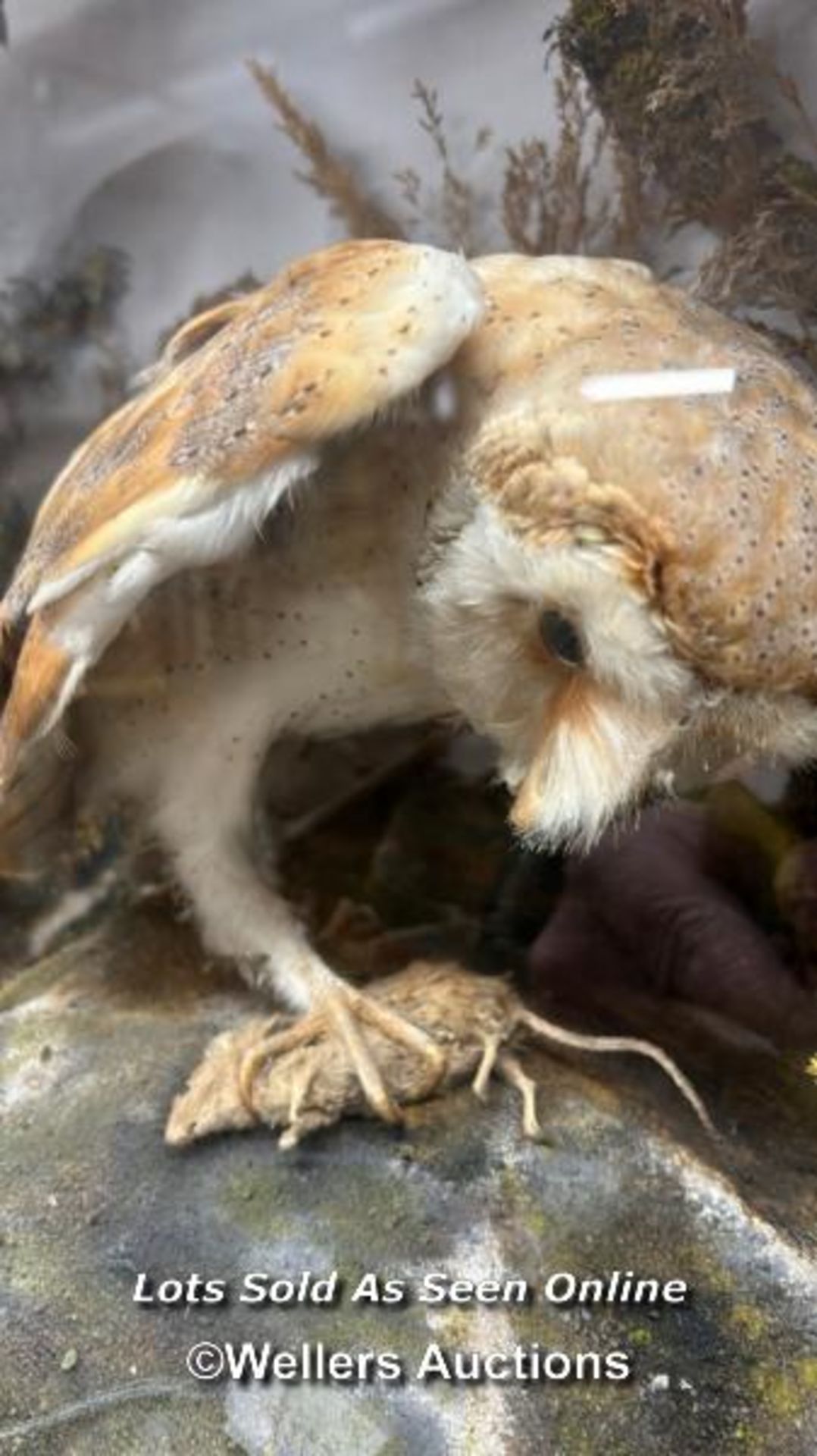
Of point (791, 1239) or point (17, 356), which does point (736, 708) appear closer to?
point (791, 1239)

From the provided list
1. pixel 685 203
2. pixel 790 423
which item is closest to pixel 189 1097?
pixel 790 423

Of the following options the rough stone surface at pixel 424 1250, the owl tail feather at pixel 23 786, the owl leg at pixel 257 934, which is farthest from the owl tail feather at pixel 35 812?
the rough stone surface at pixel 424 1250

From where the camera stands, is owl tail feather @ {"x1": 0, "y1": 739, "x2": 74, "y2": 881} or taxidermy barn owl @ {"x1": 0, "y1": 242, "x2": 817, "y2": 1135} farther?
owl tail feather @ {"x1": 0, "y1": 739, "x2": 74, "y2": 881}

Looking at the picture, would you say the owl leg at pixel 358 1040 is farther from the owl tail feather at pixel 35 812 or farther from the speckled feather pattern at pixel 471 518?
the owl tail feather at pixel 35 812

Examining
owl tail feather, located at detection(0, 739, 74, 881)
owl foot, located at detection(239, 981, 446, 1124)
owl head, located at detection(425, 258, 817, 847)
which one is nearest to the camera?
owl head, located at detection(425, 258, 817, 847)

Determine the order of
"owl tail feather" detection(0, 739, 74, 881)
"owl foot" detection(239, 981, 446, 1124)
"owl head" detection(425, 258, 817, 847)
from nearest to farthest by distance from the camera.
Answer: "owl head" detection(425, 258, 817, 847) < "owl foot" detection(239, 981, 446, 1124) < "owl tail feather" detection(0, 739, 74, 881)

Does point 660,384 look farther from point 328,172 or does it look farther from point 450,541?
point 328,172

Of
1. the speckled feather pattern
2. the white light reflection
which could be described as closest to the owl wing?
the speckled feather pattern

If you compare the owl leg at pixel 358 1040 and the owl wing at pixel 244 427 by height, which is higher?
the owl wing at pixel 244 427

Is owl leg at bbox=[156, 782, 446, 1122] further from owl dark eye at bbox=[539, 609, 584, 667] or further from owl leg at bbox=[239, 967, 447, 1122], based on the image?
owl dark eye at bbox=[539, 609, 584, 667]
